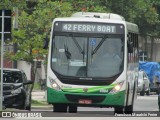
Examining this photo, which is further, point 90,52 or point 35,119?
point 90,52

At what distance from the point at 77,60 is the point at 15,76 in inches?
201

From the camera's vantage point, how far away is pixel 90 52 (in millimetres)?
23031

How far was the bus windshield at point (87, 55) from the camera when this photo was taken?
22.9 meters

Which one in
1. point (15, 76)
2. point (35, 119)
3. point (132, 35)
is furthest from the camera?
point (15, 76)

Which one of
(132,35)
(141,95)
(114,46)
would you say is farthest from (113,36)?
(141,95)

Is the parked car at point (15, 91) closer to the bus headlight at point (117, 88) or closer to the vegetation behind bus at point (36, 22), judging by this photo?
the vegetation behind bus at point (36, 22)

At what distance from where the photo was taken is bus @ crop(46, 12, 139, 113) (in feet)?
74.6

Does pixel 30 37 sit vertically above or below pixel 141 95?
above

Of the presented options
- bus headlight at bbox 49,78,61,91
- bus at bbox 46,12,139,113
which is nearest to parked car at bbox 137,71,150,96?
bus at bbox 46,12,139,113

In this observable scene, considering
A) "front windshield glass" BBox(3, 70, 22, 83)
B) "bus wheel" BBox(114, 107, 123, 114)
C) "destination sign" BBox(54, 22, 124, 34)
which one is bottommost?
"bus wheel" BBox(114, 107, 123, 114)

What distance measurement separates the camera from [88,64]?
22.9 metres

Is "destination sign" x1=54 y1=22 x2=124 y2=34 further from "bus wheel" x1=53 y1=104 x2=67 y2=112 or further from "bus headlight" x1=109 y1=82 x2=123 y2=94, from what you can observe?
"bus wheel" x1=53 y1=104 x2=67 y2=112

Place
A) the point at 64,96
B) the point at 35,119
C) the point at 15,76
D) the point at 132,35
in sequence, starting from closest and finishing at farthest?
the point at 35,119 → the point at 64,96 → the point at 132,35 → the point at 15,76

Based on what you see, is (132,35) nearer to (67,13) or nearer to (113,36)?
(113,36)
